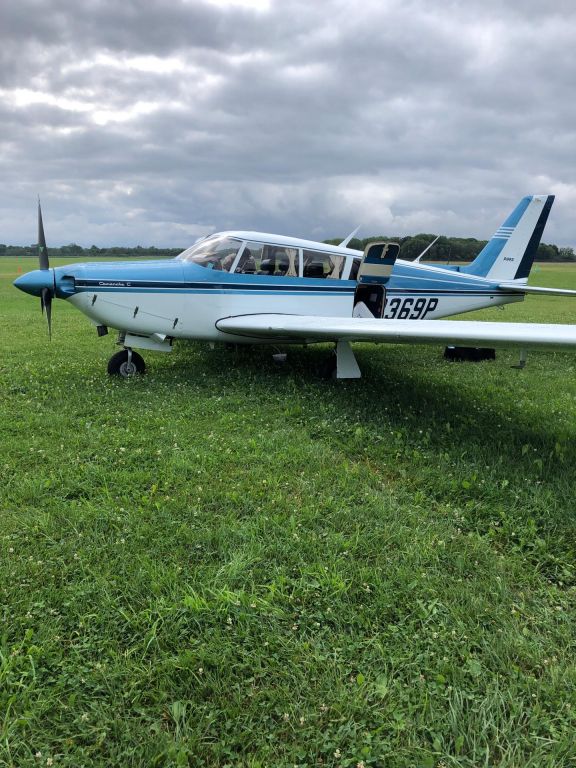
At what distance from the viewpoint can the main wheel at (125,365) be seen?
6.79 m

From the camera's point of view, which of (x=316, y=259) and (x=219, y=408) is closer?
(x=219, y=408)

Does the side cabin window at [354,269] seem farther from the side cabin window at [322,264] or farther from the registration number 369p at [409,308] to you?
the registration number 369p at [409,308]

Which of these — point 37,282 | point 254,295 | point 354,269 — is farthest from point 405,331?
point 37,282

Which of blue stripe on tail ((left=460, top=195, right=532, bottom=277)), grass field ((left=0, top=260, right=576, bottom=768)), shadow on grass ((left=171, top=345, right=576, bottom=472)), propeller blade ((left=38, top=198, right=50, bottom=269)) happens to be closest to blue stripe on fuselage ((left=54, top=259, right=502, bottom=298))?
propeller blade ((left=38, top=198, right=50, bottom=269))

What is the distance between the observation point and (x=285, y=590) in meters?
2.64

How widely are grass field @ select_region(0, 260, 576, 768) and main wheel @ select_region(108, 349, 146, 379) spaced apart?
157 centimetres

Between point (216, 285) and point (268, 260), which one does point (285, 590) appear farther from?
point (268, 260)

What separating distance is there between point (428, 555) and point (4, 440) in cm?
383

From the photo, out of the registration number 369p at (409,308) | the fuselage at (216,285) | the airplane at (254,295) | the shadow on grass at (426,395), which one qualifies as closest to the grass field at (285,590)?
the shadow on grass at (426,395)

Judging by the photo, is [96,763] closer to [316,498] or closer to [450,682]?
[450,682]

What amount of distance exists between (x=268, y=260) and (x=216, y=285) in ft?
3.01

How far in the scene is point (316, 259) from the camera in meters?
7.51

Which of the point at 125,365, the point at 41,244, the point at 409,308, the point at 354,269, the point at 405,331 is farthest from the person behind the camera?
the point at 409,308

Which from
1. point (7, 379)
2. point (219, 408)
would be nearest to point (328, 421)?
point (219, 408)
